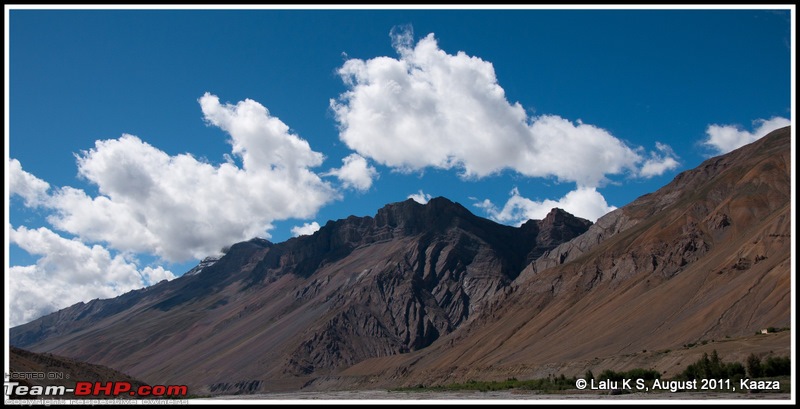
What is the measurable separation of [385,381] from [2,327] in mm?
129403

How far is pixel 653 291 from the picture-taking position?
112m

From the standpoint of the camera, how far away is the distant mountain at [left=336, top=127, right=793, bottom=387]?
82750mm

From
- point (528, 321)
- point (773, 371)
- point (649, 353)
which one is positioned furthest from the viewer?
point (528, 321)

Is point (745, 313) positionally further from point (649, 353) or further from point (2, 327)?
point (2, 327)

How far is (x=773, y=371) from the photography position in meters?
46.2

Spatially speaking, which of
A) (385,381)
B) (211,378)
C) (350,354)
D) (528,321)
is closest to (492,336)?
(528,321)

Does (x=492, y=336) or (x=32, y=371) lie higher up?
(x=492, y=336)

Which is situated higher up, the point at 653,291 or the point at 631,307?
the point at 653,291

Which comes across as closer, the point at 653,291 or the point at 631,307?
the point at 631,307

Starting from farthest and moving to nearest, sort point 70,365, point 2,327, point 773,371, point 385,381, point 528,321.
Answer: point 385,381 < point 528,321 < point 70,365 < point 773,371 < point 2,327

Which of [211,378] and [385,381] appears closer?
[385,381]

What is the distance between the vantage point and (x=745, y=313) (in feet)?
264

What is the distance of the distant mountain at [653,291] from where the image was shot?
82750 mm

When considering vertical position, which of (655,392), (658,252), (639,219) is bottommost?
(655,392)
